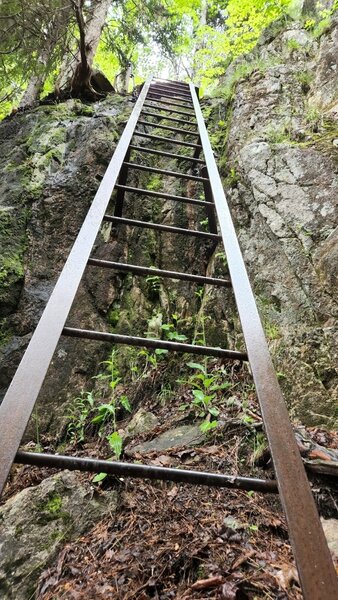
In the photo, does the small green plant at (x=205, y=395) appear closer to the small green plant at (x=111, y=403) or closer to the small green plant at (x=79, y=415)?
the small green plant at (x=111, y=403)

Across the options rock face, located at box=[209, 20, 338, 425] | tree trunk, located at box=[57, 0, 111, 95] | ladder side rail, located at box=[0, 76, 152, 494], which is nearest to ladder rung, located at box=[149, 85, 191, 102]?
rock face, located at box=[209, 20, 338, 425]

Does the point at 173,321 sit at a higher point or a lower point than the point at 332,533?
higher

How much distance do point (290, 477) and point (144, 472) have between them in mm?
414

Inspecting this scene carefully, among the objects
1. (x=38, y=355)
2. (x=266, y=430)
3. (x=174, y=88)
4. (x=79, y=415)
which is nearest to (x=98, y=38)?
(x=174, y=88)

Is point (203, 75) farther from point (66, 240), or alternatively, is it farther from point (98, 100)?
point (66, 240)

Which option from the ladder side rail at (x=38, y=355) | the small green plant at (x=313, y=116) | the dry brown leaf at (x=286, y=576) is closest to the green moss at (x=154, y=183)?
the small green plant at (x=313, y=116)

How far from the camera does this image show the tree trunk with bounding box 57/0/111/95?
6.00m

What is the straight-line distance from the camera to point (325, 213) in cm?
299

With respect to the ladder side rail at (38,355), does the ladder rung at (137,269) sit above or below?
above

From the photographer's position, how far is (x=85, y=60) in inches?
227

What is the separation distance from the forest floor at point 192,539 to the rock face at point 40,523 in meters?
0.06

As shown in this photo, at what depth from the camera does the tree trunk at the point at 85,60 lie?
6.00 meters

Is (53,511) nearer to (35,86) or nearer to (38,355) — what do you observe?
(38,355)

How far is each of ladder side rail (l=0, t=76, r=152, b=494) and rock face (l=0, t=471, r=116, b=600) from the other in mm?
1029
